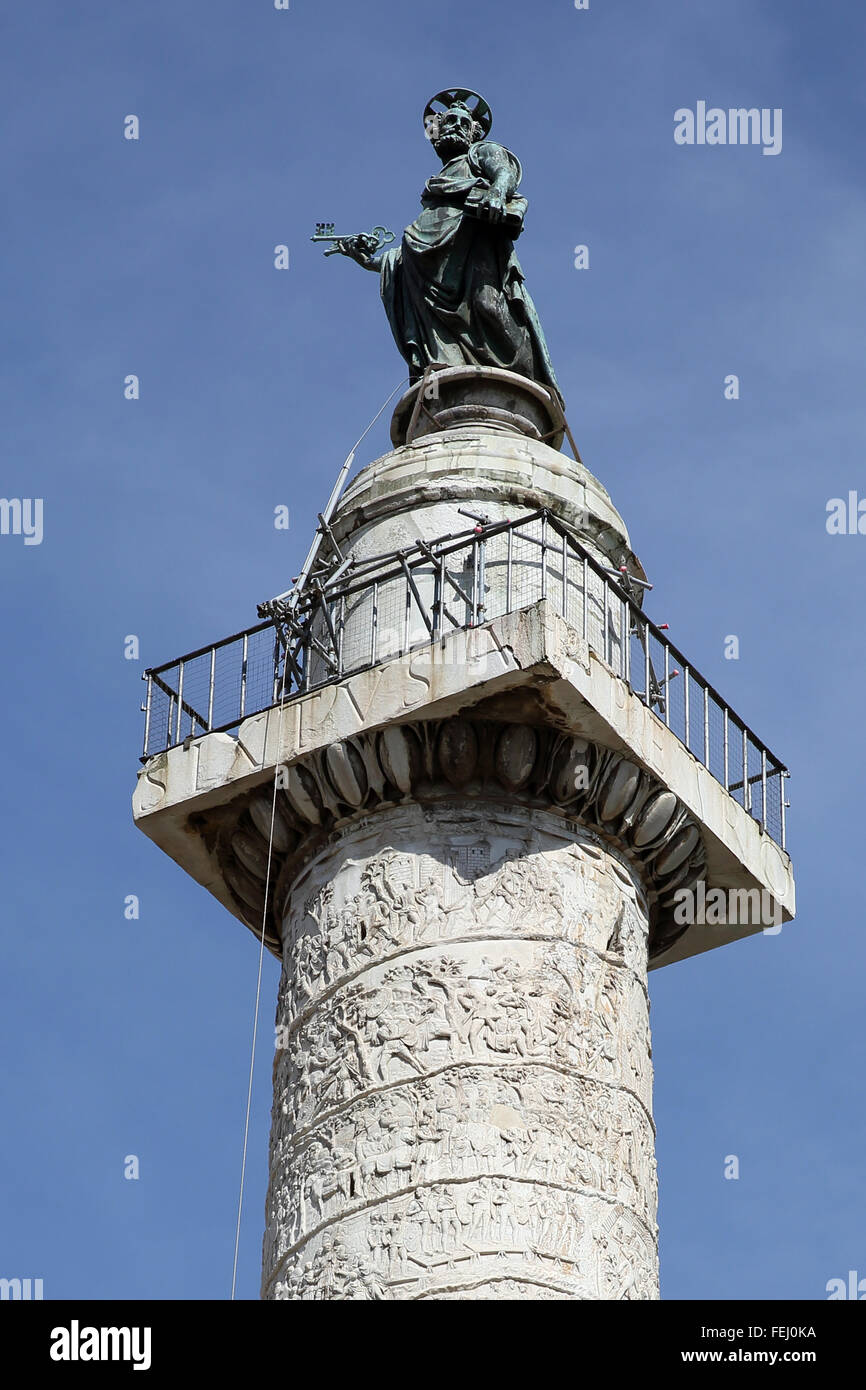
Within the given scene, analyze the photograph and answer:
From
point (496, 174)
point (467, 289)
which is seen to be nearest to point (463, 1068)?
point (467, 289)

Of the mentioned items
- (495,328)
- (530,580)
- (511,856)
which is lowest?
(511,856)

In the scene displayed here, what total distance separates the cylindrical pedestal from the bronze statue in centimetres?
508

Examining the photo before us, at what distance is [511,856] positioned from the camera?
1596 centimetres

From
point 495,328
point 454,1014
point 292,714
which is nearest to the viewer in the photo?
point 454,1014

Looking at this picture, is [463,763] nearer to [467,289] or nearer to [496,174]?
[467,289]

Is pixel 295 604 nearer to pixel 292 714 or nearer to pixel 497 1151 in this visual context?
pixel 292 714

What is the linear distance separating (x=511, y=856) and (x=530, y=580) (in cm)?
217

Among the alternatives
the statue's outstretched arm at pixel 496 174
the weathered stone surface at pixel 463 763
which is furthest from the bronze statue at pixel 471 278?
the weathered stone surface at pixel 463 763

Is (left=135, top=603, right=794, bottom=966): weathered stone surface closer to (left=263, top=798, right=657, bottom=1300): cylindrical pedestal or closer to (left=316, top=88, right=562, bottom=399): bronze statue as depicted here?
(left=263, top=798, right=657, bottom=1300): cylindrical pedestal

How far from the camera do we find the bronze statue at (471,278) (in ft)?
65.8

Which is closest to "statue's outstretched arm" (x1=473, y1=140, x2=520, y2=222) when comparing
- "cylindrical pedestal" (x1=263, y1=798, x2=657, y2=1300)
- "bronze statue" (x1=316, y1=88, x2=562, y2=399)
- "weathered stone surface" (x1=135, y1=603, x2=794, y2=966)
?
"bronze statue" (x1=316, y1=88, x2=562, y2=399)

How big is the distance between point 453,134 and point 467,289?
61.8 inches

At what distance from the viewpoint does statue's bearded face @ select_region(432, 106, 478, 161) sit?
2095 cm
